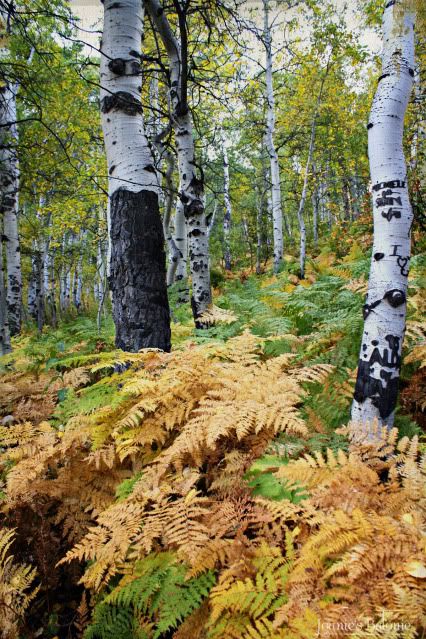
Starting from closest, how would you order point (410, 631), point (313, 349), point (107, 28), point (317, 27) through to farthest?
point (410, 631) < point (107, 28) < point (313, 349) < point (317, 27)

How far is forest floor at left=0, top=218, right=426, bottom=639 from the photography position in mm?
1278

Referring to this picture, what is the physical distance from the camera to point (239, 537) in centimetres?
166

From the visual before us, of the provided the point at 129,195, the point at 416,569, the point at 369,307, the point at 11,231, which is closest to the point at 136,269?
the point at 129,195

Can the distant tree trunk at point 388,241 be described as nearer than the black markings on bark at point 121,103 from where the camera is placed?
Yes

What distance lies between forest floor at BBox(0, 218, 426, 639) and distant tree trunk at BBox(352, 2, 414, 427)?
316 millimetres

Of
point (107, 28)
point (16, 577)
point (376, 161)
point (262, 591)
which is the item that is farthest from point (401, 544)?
point (107, 28)

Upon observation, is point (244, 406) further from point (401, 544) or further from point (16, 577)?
point (16, 577)

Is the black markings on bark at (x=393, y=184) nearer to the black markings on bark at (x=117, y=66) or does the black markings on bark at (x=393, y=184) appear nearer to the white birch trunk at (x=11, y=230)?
the black markings on bark at (x=117, y=66)

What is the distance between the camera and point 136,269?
323 cm

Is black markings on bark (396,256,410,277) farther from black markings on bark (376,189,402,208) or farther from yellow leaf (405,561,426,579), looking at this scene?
yellow leaf (405,561,426,579)

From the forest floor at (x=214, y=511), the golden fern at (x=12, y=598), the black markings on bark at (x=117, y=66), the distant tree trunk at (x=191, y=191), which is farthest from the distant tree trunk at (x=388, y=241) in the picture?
the distant tree trunk at (x=191, y=191)

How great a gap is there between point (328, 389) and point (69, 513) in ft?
6.90

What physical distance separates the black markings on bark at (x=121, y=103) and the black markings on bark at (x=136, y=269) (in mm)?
790

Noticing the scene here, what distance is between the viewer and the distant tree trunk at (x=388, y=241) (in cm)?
222
